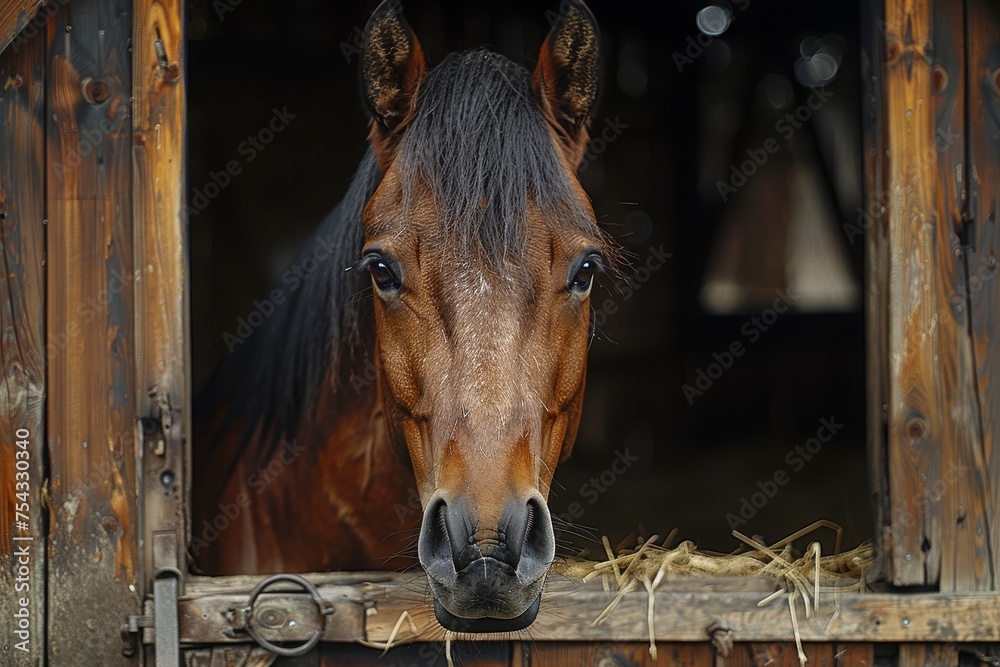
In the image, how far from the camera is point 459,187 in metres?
2.07

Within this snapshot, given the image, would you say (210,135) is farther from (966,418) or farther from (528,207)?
(966,418)

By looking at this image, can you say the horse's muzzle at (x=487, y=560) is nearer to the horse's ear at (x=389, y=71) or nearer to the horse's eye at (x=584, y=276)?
the horse's eye at (x=584, y=276)

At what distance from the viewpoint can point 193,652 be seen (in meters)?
2.29

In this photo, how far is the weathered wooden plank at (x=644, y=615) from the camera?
2277 mm

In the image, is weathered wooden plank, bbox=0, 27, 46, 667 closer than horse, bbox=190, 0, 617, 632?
No

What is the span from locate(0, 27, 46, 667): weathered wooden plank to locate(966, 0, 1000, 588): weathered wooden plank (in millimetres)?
2599

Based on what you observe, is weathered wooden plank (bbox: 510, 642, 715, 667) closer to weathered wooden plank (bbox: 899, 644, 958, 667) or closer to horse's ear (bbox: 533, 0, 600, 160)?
weathered wooden plank (bbox: 899, 644, 958, 667)

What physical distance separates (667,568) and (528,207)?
3.78 feet

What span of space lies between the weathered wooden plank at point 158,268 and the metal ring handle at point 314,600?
23 cm

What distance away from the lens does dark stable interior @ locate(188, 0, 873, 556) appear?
6.75 metres

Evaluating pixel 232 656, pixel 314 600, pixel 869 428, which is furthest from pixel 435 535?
pixel 869 428

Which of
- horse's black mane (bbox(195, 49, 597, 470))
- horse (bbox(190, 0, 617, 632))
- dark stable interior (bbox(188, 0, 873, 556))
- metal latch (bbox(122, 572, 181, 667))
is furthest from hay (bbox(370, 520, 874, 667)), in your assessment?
dark stable interior (bbox(188, 0, 873, 556))

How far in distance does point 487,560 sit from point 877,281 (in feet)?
4.74

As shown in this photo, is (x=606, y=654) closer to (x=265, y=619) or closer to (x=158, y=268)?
(x=265, y=619)
